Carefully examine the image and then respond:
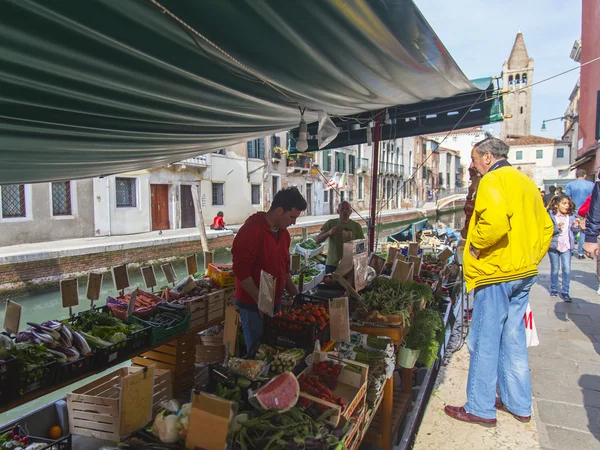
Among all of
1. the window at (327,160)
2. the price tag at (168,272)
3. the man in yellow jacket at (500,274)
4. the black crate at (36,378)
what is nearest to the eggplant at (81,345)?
the black crate at (36,378)

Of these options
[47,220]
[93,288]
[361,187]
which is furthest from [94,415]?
[361,187]

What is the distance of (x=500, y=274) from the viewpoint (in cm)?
265

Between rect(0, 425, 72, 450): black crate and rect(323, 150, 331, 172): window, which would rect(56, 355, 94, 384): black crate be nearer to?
rect(0, 425, 72, 450): black crate

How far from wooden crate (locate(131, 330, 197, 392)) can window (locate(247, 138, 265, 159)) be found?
20770 millimetres

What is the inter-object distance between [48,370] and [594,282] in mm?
8852

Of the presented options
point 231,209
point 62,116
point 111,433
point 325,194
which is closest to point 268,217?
point 62,116

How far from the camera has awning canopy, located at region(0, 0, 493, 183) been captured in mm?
1419

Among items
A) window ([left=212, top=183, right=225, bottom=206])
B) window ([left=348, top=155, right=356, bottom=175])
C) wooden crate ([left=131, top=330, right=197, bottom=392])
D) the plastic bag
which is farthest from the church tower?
the plastic bag

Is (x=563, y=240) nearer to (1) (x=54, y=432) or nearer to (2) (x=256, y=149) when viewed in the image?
(1) (x=54, y=432)

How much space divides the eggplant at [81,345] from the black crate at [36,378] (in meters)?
0.20

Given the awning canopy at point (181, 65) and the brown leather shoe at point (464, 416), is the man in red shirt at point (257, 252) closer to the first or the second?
the awning canopy at point (181, 65)

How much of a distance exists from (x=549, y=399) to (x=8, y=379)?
386 centimetres

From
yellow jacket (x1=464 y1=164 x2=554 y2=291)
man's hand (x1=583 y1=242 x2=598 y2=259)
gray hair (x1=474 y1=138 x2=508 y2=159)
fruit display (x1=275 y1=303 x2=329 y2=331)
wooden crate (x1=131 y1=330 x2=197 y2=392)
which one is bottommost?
wooden crate (x1=131 y1=330 x2=197 y2=392)

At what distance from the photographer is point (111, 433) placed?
2109 millimetres
